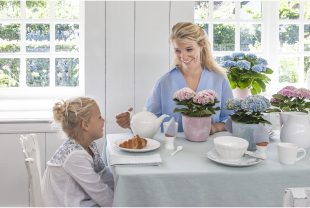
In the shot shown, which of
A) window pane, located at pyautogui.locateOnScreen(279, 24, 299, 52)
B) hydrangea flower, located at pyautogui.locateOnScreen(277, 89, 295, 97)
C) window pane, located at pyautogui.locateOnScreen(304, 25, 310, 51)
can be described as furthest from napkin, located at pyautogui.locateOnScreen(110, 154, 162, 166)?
window pane, located at pyautogui.locateOnScreen(304, 25, 310, 51)

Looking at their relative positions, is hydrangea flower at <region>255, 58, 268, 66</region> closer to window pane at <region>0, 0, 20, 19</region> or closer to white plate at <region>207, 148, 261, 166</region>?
white plate at <region>207, 148, 261, 166</region>

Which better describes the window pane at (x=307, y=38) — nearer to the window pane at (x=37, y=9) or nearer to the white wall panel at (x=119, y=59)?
the white wall panel at (x=119, y=59)

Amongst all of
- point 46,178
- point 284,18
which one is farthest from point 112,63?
point 284,18

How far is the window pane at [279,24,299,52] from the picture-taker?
302 cm

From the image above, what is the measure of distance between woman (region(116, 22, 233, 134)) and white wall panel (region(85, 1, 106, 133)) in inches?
24.2

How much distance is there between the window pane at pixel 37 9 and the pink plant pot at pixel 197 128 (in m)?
2.06

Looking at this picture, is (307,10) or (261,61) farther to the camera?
(307,10)

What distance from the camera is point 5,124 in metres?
2.18

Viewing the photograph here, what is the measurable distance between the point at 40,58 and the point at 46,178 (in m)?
1.88

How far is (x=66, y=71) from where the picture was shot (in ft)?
9.37

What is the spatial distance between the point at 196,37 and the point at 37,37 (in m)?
1.75

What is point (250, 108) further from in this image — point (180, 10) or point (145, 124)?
point (180, 10)

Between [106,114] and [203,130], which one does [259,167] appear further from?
[106,114]

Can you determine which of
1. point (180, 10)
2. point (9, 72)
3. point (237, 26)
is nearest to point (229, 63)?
point (180, 10)
